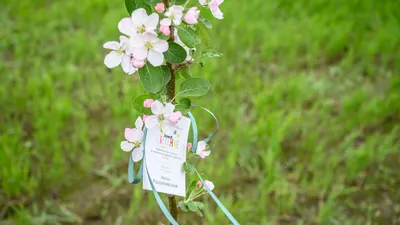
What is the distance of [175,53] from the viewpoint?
91 centimetres

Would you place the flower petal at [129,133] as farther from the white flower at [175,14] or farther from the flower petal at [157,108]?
the white flower at [175,14]

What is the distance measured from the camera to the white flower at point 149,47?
0.84m

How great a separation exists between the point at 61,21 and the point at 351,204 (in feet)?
7.47

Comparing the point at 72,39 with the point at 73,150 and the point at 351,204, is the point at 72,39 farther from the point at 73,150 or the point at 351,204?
the point at 351,204

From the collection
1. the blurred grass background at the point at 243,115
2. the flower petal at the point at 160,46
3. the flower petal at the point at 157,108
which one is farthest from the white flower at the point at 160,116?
the blurred grass background at the point at 243,115

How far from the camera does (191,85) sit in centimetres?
98

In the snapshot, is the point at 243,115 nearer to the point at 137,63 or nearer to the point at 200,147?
the point at 200,147

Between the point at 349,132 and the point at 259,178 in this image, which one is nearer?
the point at 259,178

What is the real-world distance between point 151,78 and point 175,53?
0.07 metres

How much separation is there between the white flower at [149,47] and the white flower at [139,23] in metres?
0.02

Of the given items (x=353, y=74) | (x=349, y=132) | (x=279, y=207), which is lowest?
(x=279, y=207)

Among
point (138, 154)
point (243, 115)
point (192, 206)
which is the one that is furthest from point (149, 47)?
point (243, 115)

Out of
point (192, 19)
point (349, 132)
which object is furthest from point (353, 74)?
point (192, 19)

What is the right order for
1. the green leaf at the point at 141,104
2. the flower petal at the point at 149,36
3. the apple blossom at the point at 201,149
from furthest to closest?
the apple blossom at the point at 201,149
the green leaf at the point at 141,104
the flower petal at the point at 149,36
